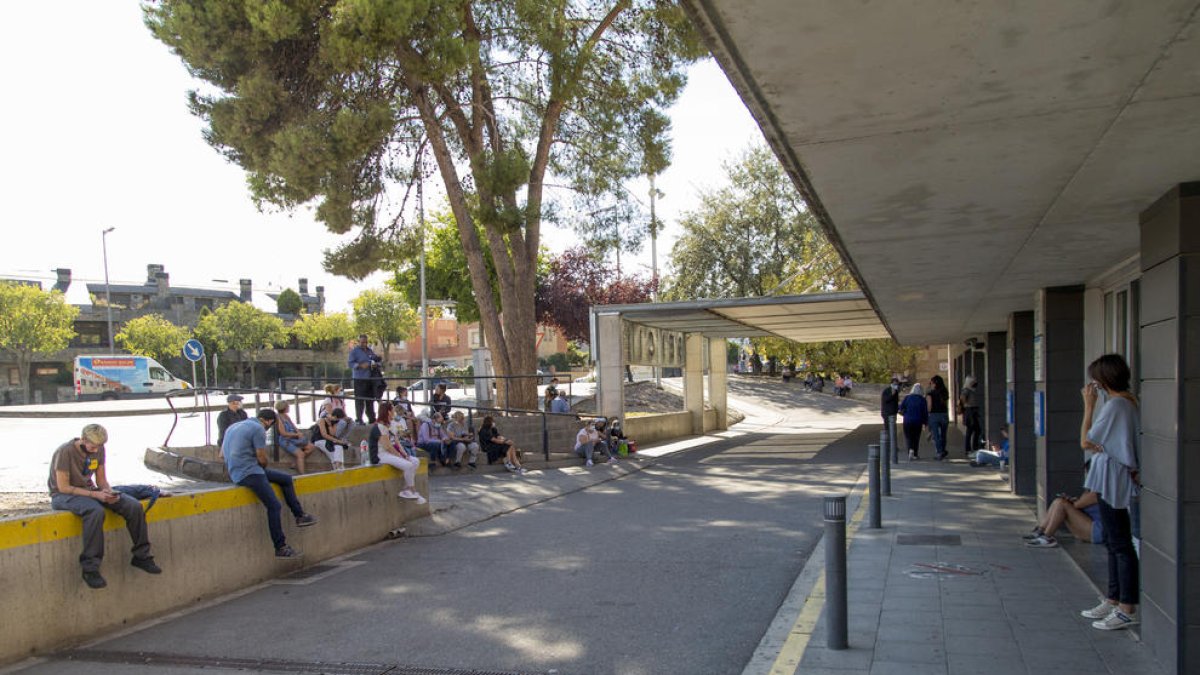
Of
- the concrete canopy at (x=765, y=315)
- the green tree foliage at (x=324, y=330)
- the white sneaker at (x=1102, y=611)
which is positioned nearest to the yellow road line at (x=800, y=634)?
the white sneaker at (x=1102, y=611)

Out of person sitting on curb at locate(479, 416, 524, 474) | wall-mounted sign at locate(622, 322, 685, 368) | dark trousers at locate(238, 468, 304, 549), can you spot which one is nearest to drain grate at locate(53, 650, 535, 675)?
dark trousers at locate(238, 468, 304, 549)

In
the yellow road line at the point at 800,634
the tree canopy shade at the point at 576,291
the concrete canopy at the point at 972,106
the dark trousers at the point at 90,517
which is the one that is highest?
the tree canopy shade at the point at 576,291

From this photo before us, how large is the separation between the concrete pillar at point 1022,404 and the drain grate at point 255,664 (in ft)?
28.3

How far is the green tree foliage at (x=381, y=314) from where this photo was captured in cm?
6638

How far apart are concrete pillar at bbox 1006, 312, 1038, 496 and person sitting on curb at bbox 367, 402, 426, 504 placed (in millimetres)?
7514

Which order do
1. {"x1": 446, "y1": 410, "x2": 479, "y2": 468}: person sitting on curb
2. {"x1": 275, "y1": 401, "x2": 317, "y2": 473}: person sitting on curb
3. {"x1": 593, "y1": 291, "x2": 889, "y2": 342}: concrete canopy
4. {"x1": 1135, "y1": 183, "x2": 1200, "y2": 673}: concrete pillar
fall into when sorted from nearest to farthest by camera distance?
{"x1": 1135, "y1": 183, "x2": 1200, "y2": 673}: concrete pillar → {"x1": 275, "y1": 401, "x2": 317, "y2": 473}: person sitting on curb → {"x1": 446, "y1": 410, "x2": 479, "y2": 468}: person sitting on curb → {"x1": 593, "y1": 291, "x2": 889, "y2": 342}: concrete canopy

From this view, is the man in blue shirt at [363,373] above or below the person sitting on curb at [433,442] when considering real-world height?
above

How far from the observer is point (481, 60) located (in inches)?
772

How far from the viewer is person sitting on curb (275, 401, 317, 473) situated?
13367mm

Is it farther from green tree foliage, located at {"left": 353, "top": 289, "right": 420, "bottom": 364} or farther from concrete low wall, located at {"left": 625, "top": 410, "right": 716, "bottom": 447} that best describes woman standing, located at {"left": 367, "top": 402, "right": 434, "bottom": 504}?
green tree foliage, located at {"left": 353, "top": 289, "right": 420, "bottom": 364}

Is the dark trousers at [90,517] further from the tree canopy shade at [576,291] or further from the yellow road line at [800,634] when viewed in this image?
the tree canopy shade at [576,291]

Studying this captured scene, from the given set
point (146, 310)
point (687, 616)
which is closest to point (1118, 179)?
point (687, 616)

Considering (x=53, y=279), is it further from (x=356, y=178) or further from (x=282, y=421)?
(x=282, y=421)

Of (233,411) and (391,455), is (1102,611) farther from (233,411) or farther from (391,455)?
(233,411)
